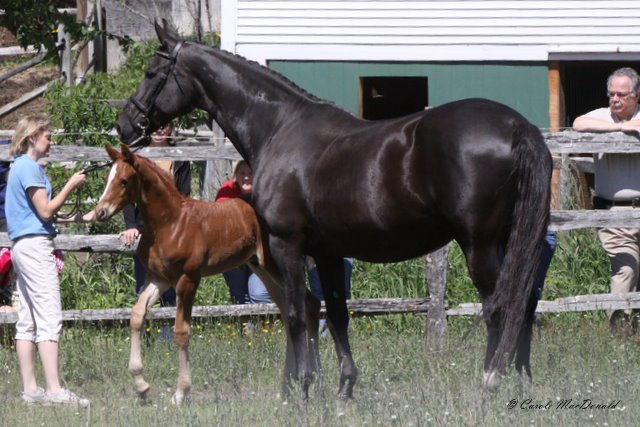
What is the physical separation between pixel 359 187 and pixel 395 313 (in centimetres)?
267

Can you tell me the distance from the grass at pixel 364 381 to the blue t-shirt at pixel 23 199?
41.8 inches

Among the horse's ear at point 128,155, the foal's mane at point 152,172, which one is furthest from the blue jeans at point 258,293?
the horse's ear at point 128,155

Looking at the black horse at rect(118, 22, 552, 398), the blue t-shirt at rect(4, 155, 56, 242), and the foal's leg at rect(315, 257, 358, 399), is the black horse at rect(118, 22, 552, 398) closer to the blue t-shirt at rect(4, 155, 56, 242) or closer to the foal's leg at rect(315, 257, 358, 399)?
the foal's leg at rect(315, 257, 358, 399)

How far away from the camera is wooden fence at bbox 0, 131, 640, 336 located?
7.71 m

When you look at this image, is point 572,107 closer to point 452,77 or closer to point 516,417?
point 452,77

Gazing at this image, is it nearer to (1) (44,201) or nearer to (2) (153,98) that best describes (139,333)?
(1) (44,201)

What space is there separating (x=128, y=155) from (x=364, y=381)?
6.80 feet

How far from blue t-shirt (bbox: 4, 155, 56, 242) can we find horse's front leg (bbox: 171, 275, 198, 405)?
90 centimetres

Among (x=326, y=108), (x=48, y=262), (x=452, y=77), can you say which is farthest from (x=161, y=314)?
(x=452, y=77)

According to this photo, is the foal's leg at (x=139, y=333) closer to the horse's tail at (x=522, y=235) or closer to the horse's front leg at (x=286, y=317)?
the horse's front leg at (x=286, y=317)

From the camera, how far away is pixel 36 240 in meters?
6.38

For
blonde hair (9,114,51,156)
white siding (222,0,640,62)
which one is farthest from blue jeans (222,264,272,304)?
white siding (222,0,640,62)

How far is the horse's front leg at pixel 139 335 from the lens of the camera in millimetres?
6430

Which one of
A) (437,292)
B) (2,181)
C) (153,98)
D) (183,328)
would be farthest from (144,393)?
(437,292)
